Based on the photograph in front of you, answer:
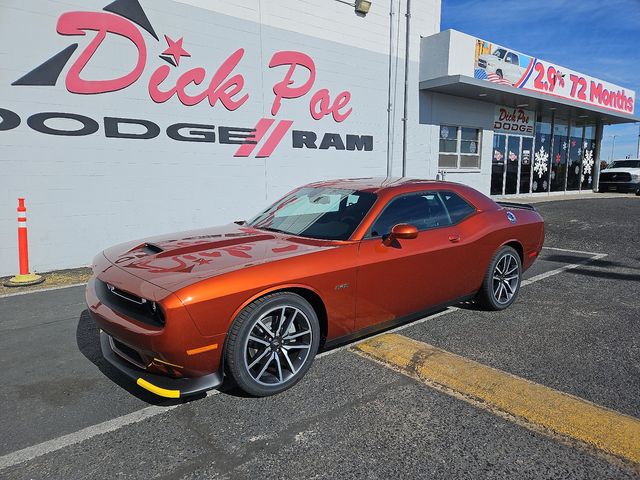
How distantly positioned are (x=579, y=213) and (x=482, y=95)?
4548 mm

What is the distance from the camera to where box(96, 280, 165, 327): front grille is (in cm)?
261

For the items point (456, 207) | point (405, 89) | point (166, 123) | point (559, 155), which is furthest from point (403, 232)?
point (559, 155)

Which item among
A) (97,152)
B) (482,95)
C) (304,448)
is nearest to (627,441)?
(304,448)

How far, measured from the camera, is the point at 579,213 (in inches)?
469

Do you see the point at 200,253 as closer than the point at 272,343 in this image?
No

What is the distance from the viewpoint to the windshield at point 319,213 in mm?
3623

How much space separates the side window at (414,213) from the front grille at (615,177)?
2204cm

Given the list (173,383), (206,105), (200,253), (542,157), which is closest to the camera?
(173,383)

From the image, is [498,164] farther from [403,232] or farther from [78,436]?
[78,436]

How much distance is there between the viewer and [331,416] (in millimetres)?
2725

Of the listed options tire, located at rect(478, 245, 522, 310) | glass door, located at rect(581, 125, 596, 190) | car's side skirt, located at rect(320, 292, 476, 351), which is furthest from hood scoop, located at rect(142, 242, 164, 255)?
glass door, located at rect(581, 125, 596, 190)

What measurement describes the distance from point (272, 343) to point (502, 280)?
2.88 meters

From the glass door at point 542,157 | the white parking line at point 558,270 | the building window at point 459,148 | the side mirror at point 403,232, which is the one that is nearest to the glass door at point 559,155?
the glass door at point 542,157

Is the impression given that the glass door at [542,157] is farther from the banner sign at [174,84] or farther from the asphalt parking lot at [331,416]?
the asphalt parking lot at [331,416]
